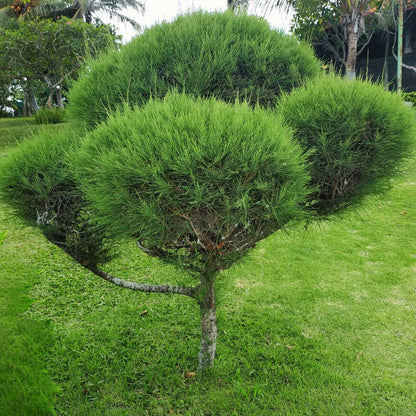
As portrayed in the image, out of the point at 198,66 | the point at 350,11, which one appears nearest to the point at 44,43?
the point at 350,11

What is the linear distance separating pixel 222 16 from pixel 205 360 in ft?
10.1

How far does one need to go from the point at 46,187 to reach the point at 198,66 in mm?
1398

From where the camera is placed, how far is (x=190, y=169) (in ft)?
5.89

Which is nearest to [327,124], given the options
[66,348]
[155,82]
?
[155,82]

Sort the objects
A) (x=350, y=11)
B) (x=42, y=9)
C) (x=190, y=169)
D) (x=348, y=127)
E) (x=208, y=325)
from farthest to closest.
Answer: (x=42, y=9) < (x=350, y=11) < (x=208, y=325) < (x=348, y=127) < (x=190, y=169)

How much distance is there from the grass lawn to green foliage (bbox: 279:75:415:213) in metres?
0.49

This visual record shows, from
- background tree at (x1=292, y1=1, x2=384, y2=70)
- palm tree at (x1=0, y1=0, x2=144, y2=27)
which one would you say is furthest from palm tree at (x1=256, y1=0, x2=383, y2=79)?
palm tree at (x1=0, y1=0, x2=144, y2=27)

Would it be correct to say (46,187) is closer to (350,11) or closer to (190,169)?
(190,169)

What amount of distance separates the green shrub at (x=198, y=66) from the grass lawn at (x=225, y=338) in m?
1.15

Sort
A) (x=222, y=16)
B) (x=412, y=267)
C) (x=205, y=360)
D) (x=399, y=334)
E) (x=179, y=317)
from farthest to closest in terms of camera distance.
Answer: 1. (x=412, y=267)
2. (x=179, y=317)
3. (x=399, y=334)
4. (x=205, y=360)
5. (x=222, y=16)

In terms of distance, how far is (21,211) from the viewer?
109 inches

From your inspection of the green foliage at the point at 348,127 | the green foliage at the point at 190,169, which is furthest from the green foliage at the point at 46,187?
the green foliage at the point at 348,127

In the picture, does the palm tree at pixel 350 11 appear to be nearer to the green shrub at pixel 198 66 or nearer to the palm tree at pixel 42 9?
the green shrub at pixel 198 66

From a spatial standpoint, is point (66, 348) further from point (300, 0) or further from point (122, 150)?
A: point (300, 0)
